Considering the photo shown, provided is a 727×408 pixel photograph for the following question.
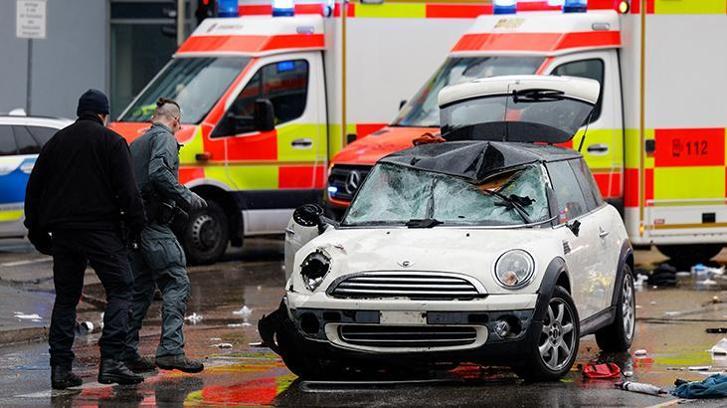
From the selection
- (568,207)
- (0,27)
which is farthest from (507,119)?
(0,27)

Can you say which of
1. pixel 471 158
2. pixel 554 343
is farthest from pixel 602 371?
pixel 471 158

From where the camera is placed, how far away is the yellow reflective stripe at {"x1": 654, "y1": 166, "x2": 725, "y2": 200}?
54.1 ft

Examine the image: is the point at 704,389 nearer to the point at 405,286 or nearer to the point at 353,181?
the point at 405,286

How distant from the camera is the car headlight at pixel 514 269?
31.9 feet

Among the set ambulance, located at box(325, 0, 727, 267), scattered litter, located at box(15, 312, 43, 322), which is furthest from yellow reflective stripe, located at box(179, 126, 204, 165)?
scattered litter, located at box(15, 312, 43, 322)

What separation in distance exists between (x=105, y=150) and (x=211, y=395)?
149cm

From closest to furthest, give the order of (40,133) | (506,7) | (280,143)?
1. (506,7)
2. (280,143)
3. (40,133)

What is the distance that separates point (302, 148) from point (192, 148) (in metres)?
1.26

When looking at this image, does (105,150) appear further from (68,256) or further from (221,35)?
(221,35)

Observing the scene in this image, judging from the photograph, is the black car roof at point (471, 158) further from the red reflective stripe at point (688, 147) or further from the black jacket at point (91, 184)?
the red reflective stripe at point (688, 147)

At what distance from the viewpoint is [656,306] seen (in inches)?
574

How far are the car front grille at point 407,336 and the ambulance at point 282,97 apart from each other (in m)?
8.19

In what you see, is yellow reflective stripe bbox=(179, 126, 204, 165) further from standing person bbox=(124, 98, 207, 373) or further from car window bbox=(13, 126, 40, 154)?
standing person bbox=(124, 98, 207, 373)

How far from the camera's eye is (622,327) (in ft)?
37.7
